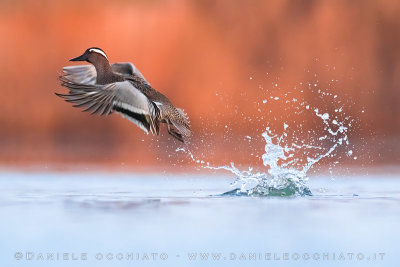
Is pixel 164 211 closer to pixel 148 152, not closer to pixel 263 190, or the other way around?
pixel 263 190

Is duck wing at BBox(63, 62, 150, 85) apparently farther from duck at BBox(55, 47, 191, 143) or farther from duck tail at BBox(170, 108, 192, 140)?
duck tail at BBox(170, 108, 192, 140)

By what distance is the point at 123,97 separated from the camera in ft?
21.2

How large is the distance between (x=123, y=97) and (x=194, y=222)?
139 centimetres

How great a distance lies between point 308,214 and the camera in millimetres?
5910

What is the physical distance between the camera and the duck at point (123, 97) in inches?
253

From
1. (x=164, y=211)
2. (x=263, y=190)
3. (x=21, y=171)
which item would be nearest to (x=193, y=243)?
(x=164, y=211)

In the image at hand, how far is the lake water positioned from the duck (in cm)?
62

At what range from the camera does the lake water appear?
463cm

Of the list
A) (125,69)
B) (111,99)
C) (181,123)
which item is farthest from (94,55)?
(181,123)

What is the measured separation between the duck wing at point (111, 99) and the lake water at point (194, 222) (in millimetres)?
712

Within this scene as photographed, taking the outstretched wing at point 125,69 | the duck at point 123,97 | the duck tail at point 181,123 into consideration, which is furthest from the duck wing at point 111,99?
the outstretched wing at point 125,69

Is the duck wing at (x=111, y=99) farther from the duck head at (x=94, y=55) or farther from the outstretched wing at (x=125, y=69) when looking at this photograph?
the outstretched wing at (x=125, y=69)

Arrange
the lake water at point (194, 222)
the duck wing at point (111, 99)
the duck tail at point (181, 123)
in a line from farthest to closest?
the duck tail at point (181, 123), the duck wing at point (111, 99), the lake water at point (194, 222)

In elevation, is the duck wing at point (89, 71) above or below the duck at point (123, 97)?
above
